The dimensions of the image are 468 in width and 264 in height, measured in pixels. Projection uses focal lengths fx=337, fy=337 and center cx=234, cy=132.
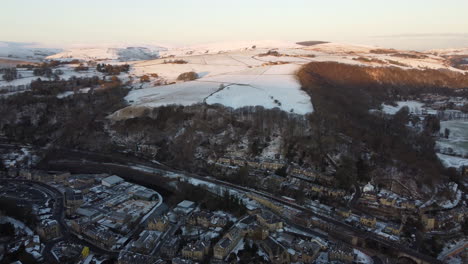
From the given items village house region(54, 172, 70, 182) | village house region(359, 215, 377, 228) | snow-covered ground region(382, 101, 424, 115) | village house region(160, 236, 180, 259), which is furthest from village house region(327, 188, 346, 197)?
snow-covered ground region(382, 101, 424, 115)

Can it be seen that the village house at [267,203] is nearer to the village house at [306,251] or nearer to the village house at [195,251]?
the village house at [306,251]

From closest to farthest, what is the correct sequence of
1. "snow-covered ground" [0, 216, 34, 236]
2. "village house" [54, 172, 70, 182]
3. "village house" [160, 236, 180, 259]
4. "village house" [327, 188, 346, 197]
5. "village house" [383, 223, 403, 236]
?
"village house" [160, 236, 180, 259] → "village house" [383, 223, 403, 236] → "snow-covered ground" [0, 216, 34, 236] → "village house" [327, 188, 346, 197] → "village house" [54, 172, 70, 182]

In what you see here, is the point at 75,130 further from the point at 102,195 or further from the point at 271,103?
the point at 271,103

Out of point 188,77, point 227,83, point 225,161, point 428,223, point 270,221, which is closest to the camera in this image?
point 270,221

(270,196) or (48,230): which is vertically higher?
(48,230)

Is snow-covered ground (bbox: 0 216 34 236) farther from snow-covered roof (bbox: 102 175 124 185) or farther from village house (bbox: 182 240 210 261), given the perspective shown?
village house (bbox: 182 240 210 261)

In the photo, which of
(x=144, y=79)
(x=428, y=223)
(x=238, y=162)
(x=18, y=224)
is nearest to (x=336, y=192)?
(x=428, y=223)

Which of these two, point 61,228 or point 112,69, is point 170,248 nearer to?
point 61,228

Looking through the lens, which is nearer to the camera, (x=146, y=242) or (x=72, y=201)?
(x=146, y=242)

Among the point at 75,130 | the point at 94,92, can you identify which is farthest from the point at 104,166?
the point at 94,92

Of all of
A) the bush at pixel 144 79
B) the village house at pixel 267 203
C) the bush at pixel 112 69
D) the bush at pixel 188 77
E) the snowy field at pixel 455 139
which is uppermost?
the bush at pixel 112 69

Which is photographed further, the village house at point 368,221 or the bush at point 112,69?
the bush at point 112,69

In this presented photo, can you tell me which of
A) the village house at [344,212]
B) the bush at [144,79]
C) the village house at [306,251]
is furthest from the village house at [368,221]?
the bush at [144,79]
